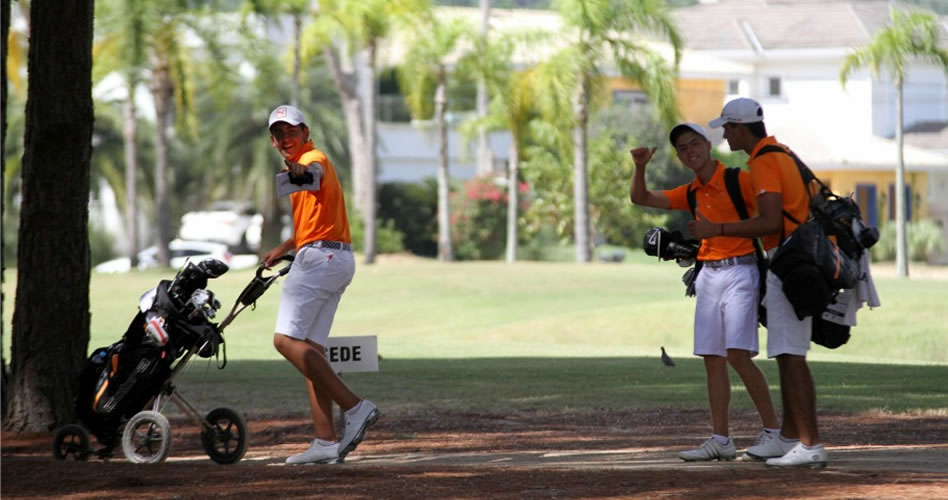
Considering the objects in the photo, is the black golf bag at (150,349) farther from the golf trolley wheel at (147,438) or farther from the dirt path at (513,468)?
the dirt path at (513,468)

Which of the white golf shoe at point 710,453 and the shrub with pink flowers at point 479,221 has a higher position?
the shrub with pink flowers at point 479,221

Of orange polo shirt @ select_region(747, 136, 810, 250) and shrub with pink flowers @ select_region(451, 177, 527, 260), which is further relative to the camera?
shrub with pink flowers @ select_region(451, 177, 527, 260)

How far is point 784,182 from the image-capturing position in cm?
857

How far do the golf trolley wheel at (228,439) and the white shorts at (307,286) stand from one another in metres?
0.70

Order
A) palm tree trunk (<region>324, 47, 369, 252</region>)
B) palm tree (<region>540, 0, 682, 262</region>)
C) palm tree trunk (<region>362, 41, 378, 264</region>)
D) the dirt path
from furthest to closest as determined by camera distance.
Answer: palm tree trunk (<region>324, 47, 369, 252</region>)
palm tree trunk (<region>362, 41, 378, 264</region>)
palm tree (<region>540, 0, 682, 262</region>)
the dirt path

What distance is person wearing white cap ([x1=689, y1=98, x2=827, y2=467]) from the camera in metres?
8.47

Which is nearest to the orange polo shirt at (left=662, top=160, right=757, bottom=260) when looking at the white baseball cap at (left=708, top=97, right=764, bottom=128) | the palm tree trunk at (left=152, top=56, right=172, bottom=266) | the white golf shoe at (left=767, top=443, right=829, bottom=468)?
the white baseball cap at (left=708, top=97, right=764, bottom=128)

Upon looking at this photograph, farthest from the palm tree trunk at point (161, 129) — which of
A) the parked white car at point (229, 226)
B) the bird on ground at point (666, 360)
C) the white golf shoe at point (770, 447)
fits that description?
the white golf shoe at point (770, 447)

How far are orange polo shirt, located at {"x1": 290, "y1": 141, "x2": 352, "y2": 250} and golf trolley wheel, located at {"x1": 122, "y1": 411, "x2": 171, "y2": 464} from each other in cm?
138

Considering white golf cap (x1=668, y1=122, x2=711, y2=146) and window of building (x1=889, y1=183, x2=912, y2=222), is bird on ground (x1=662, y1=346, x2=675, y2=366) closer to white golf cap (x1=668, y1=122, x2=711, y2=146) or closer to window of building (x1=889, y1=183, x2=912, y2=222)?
white golf cap (x1=668, y1=122, x2=711, y2=146)

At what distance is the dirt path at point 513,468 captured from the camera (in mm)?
7812

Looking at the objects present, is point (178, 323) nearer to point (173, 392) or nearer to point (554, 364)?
point (173, 392)

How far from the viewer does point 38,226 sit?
38.0 feet

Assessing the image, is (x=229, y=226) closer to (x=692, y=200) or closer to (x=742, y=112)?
(x=692, y=200)
